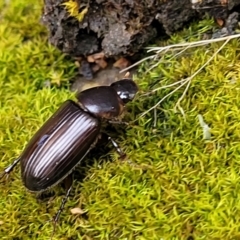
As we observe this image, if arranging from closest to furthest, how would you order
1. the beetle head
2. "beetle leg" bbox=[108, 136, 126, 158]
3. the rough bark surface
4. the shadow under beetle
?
1. the shadow under beetle
2. "beetle leg" bbox=[108, 136, 126, 158]
3. the beetle head
4. the rough bark surface

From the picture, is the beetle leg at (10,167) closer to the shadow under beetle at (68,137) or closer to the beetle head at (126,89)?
the shadow under beetle at (68,137)

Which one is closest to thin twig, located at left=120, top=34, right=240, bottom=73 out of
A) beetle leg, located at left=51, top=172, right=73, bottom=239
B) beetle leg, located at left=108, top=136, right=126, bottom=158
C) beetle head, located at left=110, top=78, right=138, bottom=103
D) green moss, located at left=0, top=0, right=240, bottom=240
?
green moss, located at left=0, top=0, right=240, bottom=240

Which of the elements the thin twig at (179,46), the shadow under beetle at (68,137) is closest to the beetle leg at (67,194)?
the shadow under beetle at (68,137)

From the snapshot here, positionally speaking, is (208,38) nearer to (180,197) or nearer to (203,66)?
(203,66)

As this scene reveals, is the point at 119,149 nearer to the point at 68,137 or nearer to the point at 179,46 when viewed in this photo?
the point at 68,137

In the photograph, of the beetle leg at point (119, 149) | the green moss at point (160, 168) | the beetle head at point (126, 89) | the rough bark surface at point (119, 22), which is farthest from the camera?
the rough bark surface at point (119, 22)

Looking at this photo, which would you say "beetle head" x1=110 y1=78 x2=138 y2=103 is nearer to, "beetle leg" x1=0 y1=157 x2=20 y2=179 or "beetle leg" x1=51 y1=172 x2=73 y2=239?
"beetle leg" x1=51 y1=172 x2=73 y2=239
